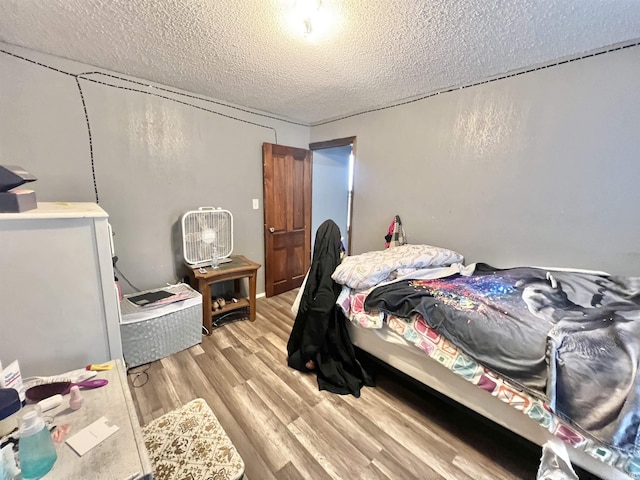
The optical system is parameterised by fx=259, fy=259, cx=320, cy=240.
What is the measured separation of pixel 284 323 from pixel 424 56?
8.71 feet

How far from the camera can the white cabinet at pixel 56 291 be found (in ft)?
3.66

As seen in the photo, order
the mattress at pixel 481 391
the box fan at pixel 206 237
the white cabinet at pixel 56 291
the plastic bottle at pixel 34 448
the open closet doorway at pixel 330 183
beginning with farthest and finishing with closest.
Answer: the open closet doorway at pixel 330 183, the box fan at pixel 206 237, the white cabinet at pixel 56 291, the mattress at pixel 481 391, the plastic bottle at pixel 34 448

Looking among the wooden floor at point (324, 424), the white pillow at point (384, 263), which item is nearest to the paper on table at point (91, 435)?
the wooden floor at point (324, 424)

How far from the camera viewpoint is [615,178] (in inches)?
67.6

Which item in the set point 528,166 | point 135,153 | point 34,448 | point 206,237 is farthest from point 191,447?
point 528,166

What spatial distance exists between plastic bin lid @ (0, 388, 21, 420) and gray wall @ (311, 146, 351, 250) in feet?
11.0

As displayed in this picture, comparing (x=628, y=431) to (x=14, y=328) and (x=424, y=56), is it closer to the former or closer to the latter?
(x=424, y=56)

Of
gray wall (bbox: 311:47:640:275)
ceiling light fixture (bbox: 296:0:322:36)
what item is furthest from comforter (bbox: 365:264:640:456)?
ceiling light fixture (bbox: 296:0:322:36)

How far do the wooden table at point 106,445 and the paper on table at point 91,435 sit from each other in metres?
0.01

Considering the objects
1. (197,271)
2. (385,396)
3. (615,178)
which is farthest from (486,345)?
(197,271)

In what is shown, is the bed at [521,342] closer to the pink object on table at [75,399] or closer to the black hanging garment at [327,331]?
the black hanging garment at [327,331]

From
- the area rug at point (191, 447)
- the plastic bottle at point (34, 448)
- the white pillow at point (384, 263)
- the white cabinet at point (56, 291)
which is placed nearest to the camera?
the plastic bottle at point (34, 448)

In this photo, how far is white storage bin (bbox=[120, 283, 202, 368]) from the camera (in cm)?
199

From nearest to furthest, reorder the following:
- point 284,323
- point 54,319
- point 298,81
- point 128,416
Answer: point 128,416
point 54,319
point 298,81
point 284,323
